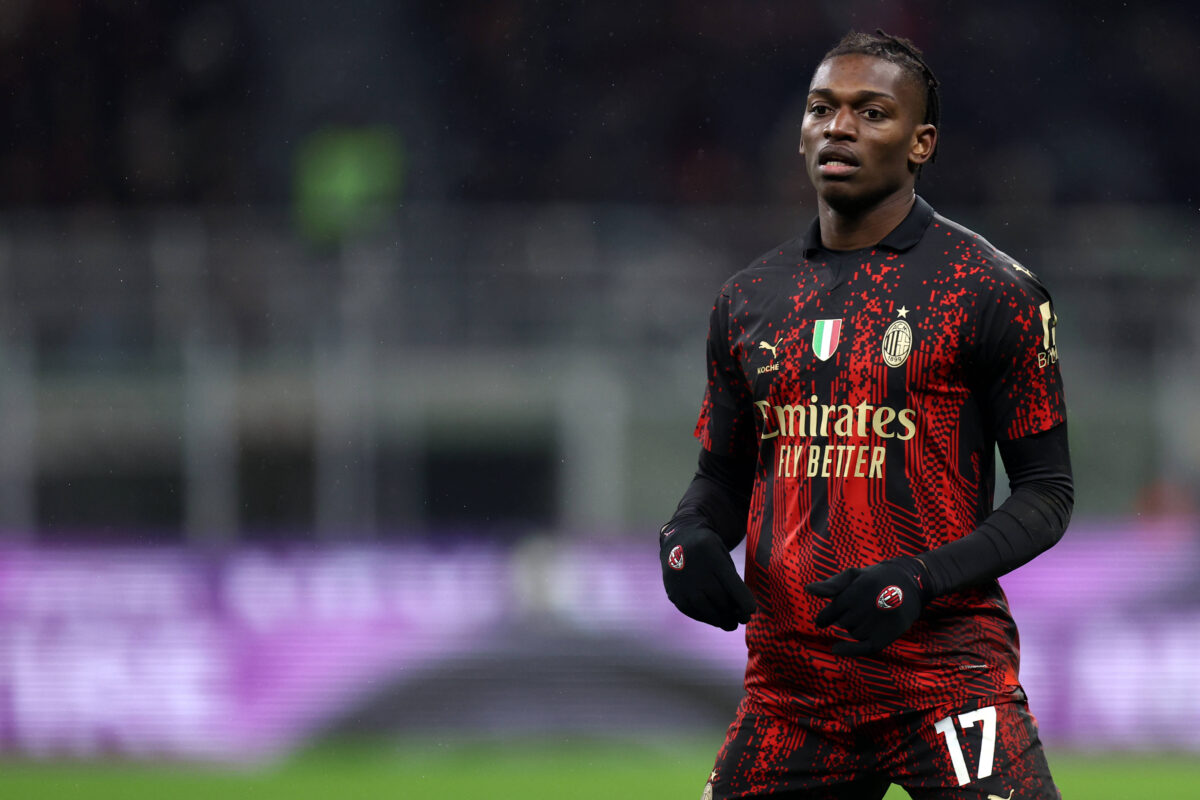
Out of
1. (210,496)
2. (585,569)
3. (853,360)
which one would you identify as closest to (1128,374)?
(585,569)

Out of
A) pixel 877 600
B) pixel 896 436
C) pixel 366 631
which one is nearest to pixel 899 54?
pixel 896 436

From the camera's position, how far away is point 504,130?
1358 cm

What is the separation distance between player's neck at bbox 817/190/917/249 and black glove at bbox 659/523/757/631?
0.59m

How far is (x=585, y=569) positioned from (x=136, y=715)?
246cm

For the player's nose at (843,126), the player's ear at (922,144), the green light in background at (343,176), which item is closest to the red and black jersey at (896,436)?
the player's ear at (922,144)

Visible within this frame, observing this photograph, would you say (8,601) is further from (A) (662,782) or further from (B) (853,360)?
(B) (853,360)

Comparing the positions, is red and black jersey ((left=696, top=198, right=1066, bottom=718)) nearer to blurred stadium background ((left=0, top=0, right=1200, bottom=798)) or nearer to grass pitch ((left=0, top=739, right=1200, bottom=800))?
grass pitch ((left=0, top=739, right=1200, bottom=800))

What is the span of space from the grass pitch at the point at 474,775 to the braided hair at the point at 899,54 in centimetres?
→ 517

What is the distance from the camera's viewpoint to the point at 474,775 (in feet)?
28.0

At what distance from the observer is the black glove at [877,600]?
108 inches

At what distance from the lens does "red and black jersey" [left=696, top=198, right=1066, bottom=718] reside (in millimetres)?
2926

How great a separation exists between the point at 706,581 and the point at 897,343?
53 cm

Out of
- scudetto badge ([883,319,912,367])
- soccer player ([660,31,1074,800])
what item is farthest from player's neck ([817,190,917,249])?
scudetto badge ([883,319,912,367])

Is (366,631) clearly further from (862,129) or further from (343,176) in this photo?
(862,129)
